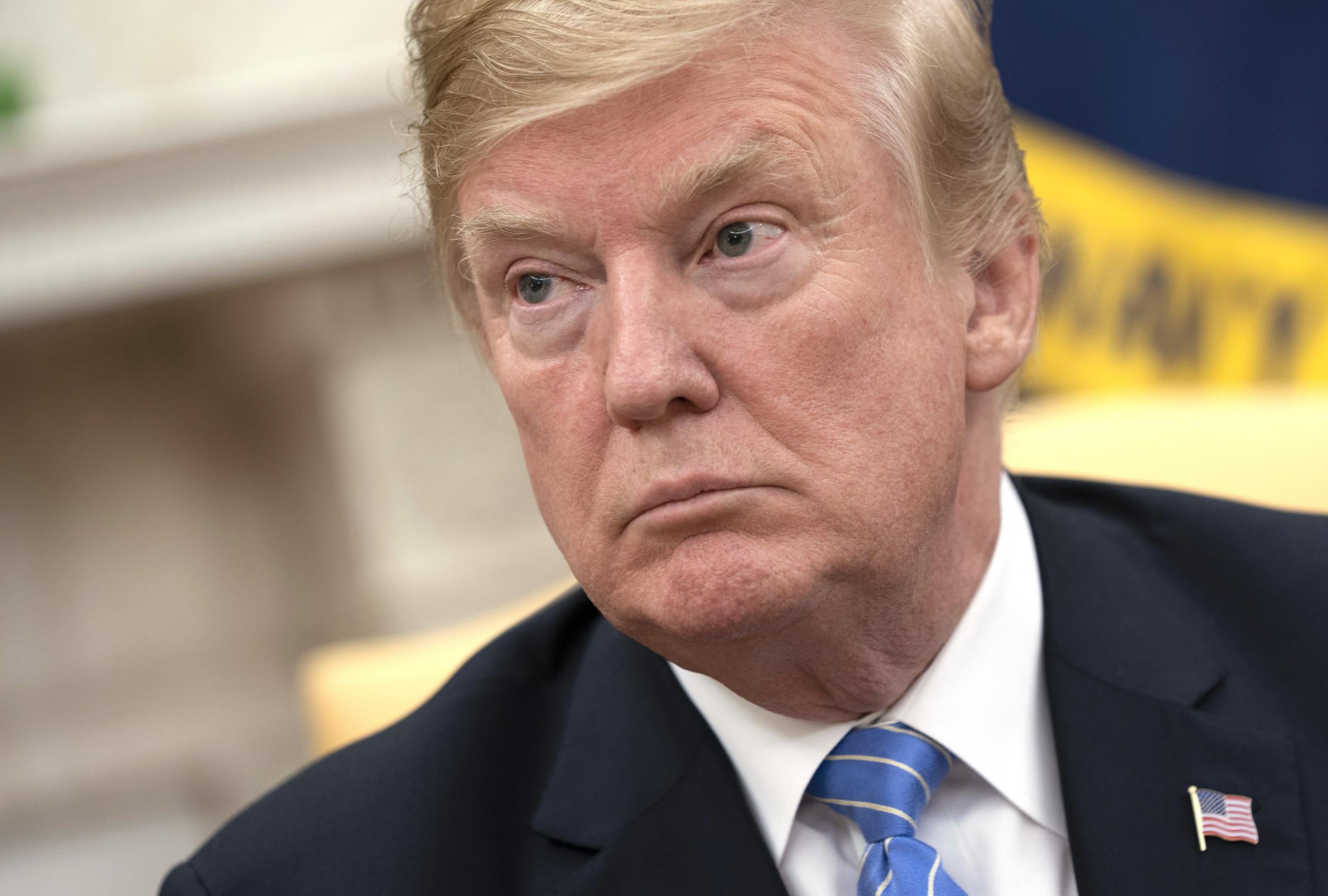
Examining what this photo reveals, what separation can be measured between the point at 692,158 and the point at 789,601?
0.35 m

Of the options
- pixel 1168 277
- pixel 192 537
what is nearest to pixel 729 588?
pixel 1168 277

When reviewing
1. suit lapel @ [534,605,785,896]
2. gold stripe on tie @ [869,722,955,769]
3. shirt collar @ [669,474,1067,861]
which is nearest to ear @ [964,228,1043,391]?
shirt collar @ [669,474,1067,861]

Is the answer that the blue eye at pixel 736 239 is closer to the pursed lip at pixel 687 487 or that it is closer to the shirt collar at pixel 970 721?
the pursed lip at pixel 687 487

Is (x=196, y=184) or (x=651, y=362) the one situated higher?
(x=651, y=362)

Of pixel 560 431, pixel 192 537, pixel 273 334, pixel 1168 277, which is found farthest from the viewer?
pixel 192 537

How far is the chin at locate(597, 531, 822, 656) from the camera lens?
101 cm

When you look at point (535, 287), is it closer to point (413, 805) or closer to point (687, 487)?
point (687, 487)

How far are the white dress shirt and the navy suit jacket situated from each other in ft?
0.10

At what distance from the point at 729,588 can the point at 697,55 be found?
40cm

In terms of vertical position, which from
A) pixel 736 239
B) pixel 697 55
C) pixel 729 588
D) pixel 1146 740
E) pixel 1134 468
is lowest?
pixel 1134 468

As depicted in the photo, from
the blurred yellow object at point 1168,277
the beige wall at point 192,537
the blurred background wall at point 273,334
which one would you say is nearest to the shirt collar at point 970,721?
the blurred background wall at point 273,334

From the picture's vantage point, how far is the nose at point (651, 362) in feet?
3.24

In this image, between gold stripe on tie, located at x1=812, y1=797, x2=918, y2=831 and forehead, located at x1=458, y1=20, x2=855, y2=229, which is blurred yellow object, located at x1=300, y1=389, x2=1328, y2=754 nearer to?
gold stripe on tie, located at x1=812, y1=797, x2=918, y2=831

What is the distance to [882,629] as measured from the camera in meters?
1.15
